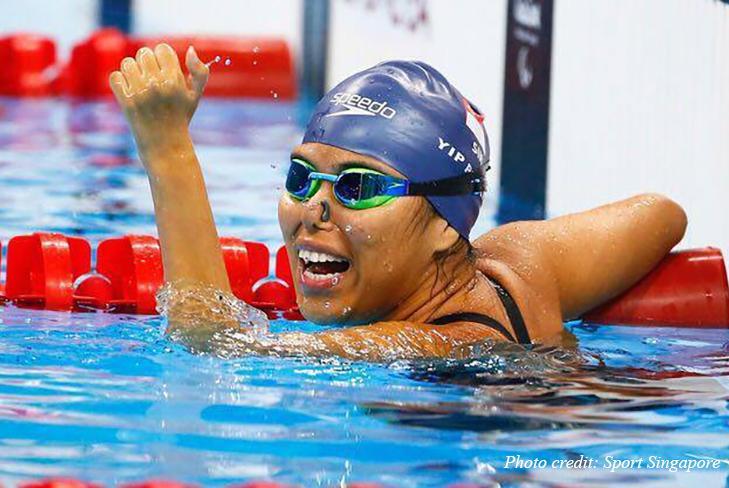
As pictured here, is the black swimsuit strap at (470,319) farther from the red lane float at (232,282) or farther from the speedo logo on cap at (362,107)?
the red lane float at (232,282)

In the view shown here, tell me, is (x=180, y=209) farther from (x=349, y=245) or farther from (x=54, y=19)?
(x=54, y=19)

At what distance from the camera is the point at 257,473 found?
8.59 feet

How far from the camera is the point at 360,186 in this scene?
321 cm

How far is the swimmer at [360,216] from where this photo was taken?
3.18 meters

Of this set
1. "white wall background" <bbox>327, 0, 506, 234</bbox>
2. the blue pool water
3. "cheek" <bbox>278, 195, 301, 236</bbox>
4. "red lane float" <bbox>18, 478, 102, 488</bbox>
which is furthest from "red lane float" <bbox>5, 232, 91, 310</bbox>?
"white wall background" <bbox>327, 0, 506, 234</bbox>

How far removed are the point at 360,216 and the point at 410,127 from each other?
24 cm

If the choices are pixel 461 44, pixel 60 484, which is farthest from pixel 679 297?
pixel 461 44

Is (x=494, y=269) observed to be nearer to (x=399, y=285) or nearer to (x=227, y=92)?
(x=399, y=285)

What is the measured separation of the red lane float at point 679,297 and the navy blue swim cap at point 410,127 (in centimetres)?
97

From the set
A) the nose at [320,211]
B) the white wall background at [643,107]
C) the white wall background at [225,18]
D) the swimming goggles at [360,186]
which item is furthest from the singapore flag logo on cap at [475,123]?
the white wall background at [225,18]

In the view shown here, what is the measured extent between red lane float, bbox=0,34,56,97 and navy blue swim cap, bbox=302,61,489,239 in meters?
7.97

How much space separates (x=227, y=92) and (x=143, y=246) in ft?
23.2

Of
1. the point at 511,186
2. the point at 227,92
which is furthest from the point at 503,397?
the point at 227,92

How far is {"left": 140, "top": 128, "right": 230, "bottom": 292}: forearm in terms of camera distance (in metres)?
3.20
